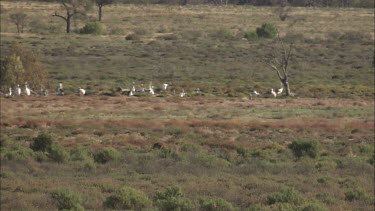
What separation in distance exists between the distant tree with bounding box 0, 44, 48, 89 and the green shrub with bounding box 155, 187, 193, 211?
95.9 ft

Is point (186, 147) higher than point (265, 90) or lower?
higher

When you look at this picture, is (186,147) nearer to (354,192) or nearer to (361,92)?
A: (354,192)

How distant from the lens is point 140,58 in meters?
63.7

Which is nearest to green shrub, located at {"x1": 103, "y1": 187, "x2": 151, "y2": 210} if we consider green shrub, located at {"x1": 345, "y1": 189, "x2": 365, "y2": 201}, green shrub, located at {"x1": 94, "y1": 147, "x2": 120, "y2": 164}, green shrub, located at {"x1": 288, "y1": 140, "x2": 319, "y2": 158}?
green shrub, located at {"x1": 345, "y1": 189, "x2": 365, "y2": 201}

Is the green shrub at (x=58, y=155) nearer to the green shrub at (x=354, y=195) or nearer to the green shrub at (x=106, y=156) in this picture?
the green shrub at (x=106, y=156)

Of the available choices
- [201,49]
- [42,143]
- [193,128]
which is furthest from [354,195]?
[201,49]

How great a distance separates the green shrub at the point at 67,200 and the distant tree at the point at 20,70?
1160 inches

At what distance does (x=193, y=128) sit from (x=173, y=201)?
1566 cm

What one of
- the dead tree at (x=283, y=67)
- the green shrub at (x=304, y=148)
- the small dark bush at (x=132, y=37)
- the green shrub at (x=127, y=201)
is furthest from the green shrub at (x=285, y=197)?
the small dark bush at (x=132, y=37)

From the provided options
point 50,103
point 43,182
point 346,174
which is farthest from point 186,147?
point 50,103

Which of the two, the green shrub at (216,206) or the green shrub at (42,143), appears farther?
the green shrub at (42,143)

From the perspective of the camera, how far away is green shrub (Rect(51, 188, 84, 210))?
580 inches

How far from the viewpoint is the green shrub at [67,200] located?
48.3 ft

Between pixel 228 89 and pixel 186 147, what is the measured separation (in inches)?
962
